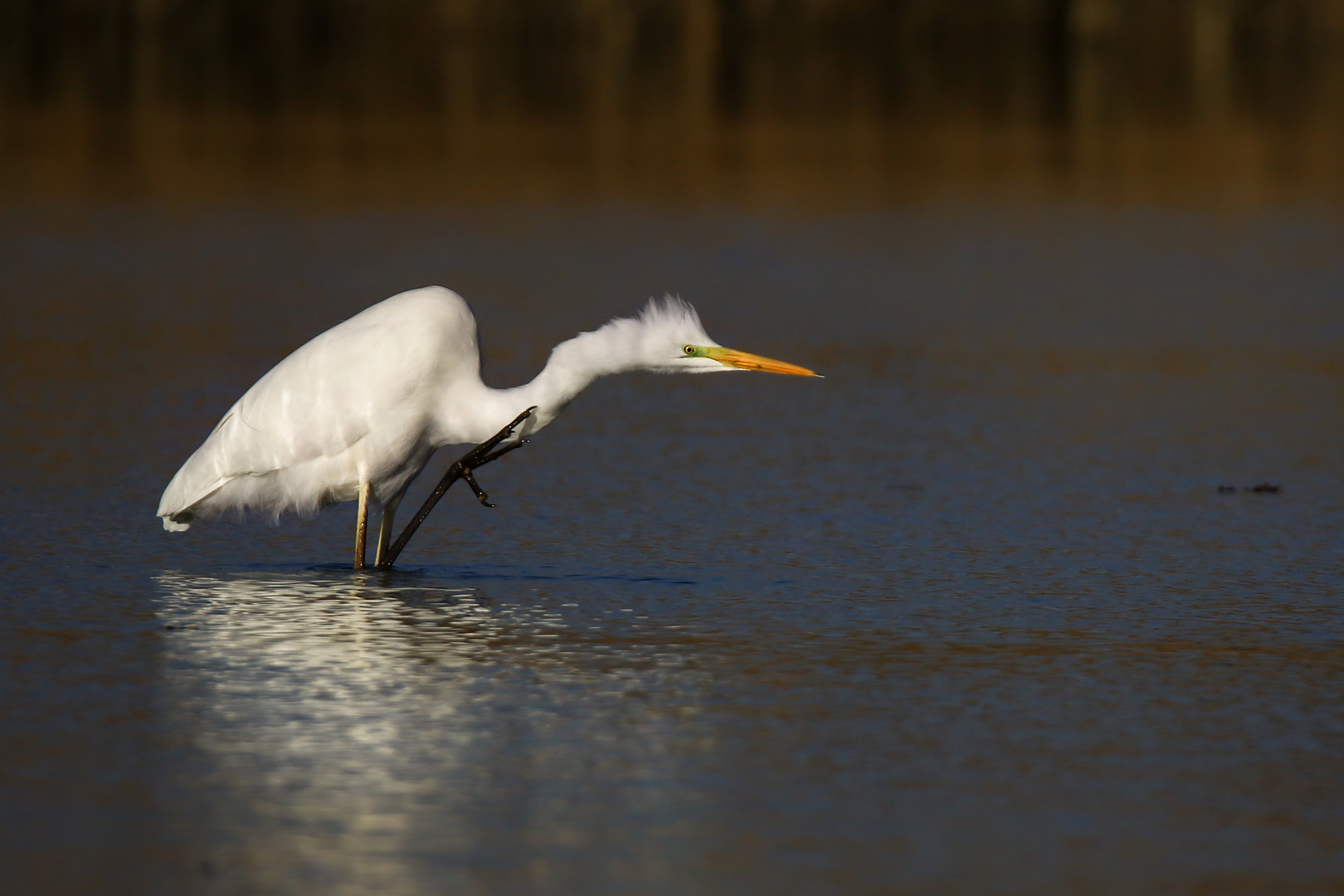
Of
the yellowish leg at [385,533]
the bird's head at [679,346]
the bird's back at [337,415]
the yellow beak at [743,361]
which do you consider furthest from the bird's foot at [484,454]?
the yellow beak at [743,361]

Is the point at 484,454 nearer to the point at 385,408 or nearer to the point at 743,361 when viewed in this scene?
the point at 385,408

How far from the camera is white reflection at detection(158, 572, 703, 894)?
13.6 ft

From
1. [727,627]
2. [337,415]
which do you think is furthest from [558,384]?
[727,627]

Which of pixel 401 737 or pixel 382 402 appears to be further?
pixel 382 402

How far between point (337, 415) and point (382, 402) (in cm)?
18

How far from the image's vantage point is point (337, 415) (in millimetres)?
6773

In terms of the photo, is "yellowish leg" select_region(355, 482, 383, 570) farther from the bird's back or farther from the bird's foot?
the bird's foot

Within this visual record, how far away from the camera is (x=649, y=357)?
6496mm

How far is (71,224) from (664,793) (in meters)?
12.0

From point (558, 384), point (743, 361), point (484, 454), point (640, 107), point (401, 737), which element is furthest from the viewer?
point (640, 107)

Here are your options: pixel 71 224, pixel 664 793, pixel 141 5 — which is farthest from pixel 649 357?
pixel 141 5

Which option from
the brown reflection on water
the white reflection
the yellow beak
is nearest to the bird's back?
the white reflection

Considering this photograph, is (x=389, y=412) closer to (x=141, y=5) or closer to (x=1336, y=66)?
(x=1336, y=66)

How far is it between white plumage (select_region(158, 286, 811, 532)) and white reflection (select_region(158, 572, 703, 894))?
1.46 ft
